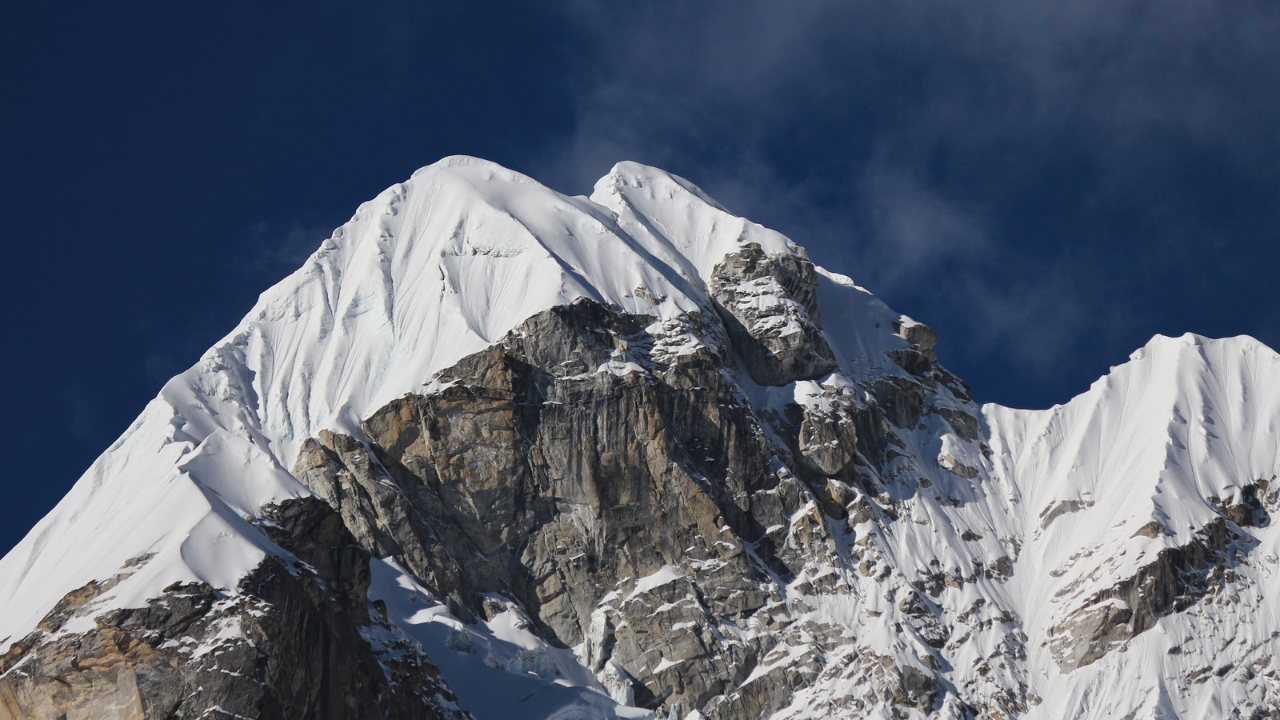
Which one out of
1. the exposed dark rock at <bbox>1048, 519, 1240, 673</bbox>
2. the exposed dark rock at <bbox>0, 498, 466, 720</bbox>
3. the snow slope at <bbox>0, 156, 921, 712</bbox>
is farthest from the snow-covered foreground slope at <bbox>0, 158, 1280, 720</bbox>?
the exposed dark rock at <bbox>0, 498, 466, 720</bbox>

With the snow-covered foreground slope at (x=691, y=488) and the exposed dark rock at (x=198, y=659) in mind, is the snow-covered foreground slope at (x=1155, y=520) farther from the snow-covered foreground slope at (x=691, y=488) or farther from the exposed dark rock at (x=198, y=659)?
the exposed dark rock at (x=198, y=659)

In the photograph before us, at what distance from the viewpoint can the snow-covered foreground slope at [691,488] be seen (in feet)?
454

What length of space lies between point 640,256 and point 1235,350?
75946mm

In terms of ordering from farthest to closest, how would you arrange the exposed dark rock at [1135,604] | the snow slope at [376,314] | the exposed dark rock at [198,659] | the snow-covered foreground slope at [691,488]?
the exposed dark rock at [1135,604]
the snow-covered foreground slope at [691,488]
the snow slope at [376,314]
the exposed dark rock at [198,659]

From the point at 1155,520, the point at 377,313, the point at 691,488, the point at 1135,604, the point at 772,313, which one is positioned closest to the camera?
the point at 691,488

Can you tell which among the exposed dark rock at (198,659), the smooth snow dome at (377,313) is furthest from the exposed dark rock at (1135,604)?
the exposed dark rock at (198,659)

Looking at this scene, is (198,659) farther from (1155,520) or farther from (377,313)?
(1155,520)

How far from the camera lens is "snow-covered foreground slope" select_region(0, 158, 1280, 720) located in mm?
138250

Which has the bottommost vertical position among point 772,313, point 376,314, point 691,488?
point 691,488

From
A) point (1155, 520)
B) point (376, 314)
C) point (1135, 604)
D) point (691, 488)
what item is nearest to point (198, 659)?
point (691, 488)

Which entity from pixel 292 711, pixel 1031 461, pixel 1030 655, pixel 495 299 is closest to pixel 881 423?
pixel 1031 461

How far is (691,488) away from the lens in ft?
490

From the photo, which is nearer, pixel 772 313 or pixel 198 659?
pixel 198 659

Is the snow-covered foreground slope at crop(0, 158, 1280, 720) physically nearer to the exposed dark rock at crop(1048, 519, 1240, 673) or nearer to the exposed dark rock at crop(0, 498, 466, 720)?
the exposed dark rock at crop(1048, 519, 1240, 673)
